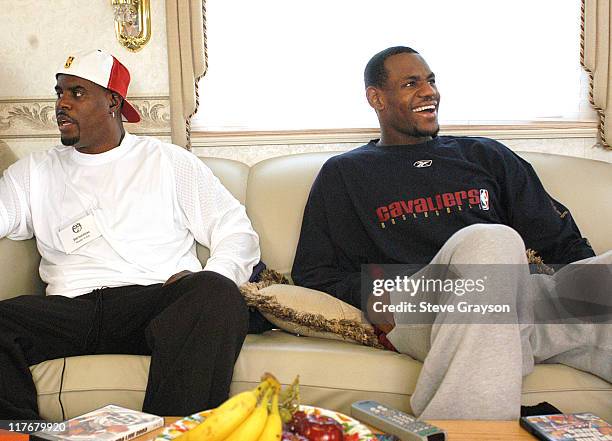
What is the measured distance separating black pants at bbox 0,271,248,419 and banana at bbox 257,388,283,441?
32.8 inches

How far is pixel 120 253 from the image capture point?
2.36 m

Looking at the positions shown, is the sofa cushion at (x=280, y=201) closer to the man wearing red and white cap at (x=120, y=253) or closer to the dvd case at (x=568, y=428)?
the man wearing red and white cap at (x=120, y=253)

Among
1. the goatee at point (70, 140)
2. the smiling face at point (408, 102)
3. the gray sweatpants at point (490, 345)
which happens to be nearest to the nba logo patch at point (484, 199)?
the smiling face at point (408, 102)

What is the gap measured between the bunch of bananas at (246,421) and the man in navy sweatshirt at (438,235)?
687 mm

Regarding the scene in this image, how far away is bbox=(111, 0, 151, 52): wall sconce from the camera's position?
2975 mm

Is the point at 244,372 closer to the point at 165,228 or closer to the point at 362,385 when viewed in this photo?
the point at 362,385

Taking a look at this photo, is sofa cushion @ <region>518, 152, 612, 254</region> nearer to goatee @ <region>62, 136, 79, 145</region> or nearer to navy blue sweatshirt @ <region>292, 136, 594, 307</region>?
navy blue sweatshirt @ <region>292, 136, 594, 307</region>

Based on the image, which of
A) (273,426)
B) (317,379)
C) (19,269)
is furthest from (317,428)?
(19,269)

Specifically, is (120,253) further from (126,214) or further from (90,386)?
(90,386)

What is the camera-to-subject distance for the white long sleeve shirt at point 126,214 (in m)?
2.36

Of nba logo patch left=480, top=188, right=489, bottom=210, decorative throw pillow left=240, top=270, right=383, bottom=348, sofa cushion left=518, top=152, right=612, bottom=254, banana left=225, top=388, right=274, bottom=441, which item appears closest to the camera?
banana left=225, top=388, right=274, bottom=441

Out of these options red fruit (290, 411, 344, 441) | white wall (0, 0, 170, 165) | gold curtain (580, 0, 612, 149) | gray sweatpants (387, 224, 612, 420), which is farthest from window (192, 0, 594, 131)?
red fruit (290, 411, 344, 441)

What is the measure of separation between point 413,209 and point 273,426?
4.59 feet

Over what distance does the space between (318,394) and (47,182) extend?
117 centimetres
